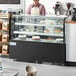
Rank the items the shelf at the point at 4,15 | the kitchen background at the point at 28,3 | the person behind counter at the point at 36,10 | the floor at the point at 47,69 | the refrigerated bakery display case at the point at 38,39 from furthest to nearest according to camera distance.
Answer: the kitchen background at the point at 28,3 < the shelf at the point at 4,15 < the person behind counter at the point at 36,10 < the refrigerated bakery display case at the point at 38,39 < the floor at the point at 47,69

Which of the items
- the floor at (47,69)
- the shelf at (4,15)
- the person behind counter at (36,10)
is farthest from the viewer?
the shelf at (4,15)

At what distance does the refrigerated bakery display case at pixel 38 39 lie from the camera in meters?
6.01

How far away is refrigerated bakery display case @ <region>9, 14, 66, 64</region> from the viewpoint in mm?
6012

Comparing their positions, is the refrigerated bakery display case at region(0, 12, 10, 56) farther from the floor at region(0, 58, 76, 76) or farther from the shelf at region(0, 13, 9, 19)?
the floor at region(0, 58, 76, 76)

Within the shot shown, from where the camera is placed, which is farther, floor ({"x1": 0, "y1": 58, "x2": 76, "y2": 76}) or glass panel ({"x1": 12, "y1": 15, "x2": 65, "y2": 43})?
glass panel ({"x1": 12, "y1": 15, "x2": 65, "y2": 43})

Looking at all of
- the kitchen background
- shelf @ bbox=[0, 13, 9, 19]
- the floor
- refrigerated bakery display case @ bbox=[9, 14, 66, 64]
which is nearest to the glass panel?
refrigerated bakery display case @ bbox=[9, 14, 66, 64]

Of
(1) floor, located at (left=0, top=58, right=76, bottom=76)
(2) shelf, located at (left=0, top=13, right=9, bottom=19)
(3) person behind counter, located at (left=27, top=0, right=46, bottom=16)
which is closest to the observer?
A: (1) floor, located at (left=0, top=58, right=76, bottom=76)

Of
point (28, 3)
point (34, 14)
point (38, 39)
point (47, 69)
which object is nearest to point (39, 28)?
point (38, 39)

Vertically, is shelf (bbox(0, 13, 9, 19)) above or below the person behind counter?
below

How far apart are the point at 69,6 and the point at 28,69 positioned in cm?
458

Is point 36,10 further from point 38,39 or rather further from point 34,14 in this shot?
point 38,39

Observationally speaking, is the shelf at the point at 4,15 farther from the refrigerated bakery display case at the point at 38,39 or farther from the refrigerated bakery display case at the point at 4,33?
the refrigerated bakery display case at the point at 38,39

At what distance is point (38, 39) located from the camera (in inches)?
245

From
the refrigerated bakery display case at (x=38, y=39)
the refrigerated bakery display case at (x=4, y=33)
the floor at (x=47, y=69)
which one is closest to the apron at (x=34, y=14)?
the refrigerated bakery display case at (x=38, y=39)
